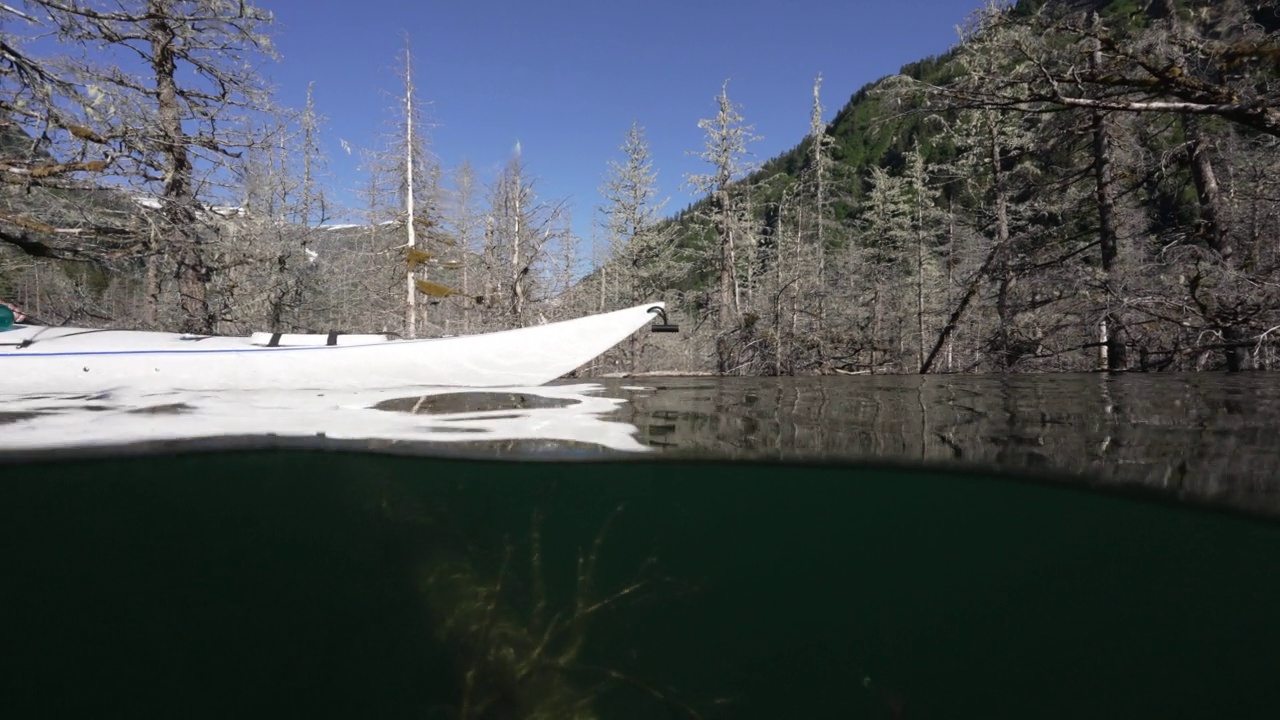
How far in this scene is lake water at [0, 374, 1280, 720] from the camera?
4.62 m

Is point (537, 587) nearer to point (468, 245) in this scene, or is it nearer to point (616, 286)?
point (468, 245)

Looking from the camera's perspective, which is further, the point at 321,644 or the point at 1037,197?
the point at 1037,197

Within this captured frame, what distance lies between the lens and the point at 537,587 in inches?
216

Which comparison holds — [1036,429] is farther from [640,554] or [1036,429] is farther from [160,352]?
[160,352]

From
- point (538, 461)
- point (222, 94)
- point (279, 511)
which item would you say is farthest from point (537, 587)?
point (222, 94)

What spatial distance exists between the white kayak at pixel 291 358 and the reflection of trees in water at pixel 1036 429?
1238 millimetres

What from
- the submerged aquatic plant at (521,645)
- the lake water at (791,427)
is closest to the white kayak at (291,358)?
the lake water at (791,427)

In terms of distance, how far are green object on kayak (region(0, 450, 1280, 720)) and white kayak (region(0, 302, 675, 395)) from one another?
1090 mm

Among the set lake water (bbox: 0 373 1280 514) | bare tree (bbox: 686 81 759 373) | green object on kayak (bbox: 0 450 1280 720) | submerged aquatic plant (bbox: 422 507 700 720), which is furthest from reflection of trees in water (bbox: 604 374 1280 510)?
bare tree (bbox: 686 81 759 373)

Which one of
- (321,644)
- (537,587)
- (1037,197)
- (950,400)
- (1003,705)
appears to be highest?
(1037,197)

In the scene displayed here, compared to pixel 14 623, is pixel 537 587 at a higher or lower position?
higher


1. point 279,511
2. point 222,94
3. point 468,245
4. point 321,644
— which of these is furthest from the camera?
point 468,245

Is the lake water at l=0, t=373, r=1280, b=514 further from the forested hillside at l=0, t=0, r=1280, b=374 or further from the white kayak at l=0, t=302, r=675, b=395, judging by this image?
the forested hillside at l=0, t=0, r=1280, b=374

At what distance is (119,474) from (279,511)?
1553mm
